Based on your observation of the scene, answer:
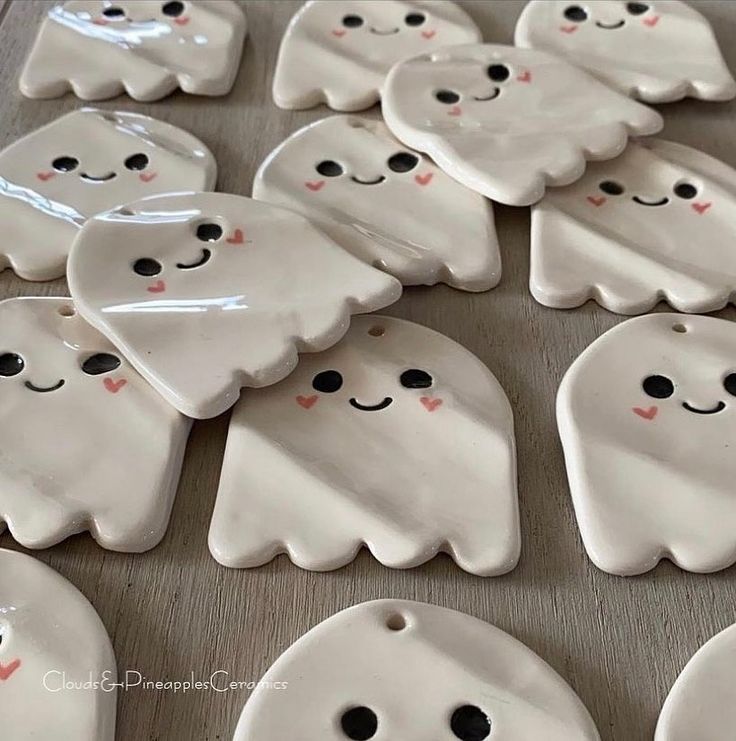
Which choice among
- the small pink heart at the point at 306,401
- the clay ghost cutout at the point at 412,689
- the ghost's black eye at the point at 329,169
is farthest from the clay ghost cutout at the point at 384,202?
the clay ghost cutout at the point at 412,689

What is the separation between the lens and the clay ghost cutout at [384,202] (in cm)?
58

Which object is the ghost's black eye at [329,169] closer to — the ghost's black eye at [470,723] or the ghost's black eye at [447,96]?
the ghost's black eye at [447,96]

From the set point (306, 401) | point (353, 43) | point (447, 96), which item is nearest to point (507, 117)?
point (447, 96)

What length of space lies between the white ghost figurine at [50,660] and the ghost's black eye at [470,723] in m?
0.14

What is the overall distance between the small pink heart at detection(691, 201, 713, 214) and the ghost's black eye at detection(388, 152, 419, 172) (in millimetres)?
178

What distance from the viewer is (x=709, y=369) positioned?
527 mm

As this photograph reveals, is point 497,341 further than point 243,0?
No

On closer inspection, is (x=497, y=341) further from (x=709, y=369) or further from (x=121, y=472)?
(x=121, y=472)

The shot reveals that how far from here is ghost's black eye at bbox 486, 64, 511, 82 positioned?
0.68 m

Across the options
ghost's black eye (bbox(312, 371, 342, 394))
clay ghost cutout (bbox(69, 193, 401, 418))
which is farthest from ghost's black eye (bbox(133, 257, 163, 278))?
ghost's black eye (bbox(312, 371, 342, 394))

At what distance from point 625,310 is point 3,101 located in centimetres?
46

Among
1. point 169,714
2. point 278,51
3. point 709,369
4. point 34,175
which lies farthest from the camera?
point 278,51

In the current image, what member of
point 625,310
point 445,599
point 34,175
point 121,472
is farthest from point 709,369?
point 34,175

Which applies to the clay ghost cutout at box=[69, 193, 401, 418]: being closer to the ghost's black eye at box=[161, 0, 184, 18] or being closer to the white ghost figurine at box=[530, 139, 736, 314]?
the white ghost figurine at box=[530, 139, 736, 314]
